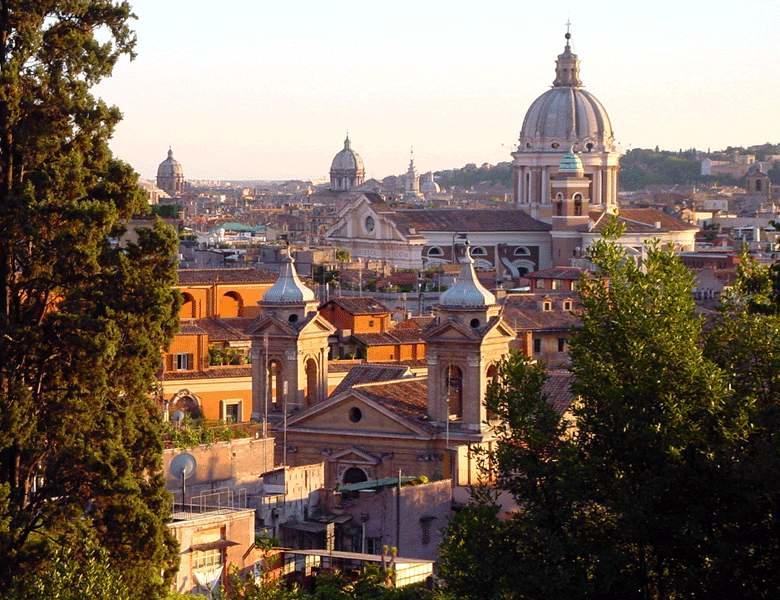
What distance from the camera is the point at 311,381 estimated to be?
100 feet

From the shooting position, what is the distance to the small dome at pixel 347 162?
5290 inches

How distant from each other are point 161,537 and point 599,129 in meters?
66.1

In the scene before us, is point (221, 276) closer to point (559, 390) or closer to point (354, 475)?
point (354, 475)

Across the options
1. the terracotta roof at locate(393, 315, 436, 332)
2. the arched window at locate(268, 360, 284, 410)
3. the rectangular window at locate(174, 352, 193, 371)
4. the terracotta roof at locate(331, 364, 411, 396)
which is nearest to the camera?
the arched window at locate(268, 360, 284, 410)

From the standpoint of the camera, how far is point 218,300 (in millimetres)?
41719

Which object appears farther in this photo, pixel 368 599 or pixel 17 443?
pixel 368 599

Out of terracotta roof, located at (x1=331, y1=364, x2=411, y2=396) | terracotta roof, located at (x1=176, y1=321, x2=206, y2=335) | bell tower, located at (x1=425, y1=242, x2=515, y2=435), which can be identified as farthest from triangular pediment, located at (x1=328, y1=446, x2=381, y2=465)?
terracotta roof, located at (x1=176, y1=321, x2=206, y2=335)

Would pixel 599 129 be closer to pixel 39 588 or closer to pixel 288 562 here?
pixel 288 562

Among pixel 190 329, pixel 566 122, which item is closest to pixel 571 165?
pixel 566 122

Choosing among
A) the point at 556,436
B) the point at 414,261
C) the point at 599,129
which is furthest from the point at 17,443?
the point at 599,129

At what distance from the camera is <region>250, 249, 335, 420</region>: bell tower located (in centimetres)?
2988

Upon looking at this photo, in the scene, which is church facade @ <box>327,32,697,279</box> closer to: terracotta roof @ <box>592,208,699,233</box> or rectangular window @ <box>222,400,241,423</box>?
terracotta roof @ <box>592,208,699,233</box>

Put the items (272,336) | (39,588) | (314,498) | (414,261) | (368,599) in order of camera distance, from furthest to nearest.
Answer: (414,261)
(272,336)
(314,498)
(368,599)
(39,588)

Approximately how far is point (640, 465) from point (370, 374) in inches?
615
